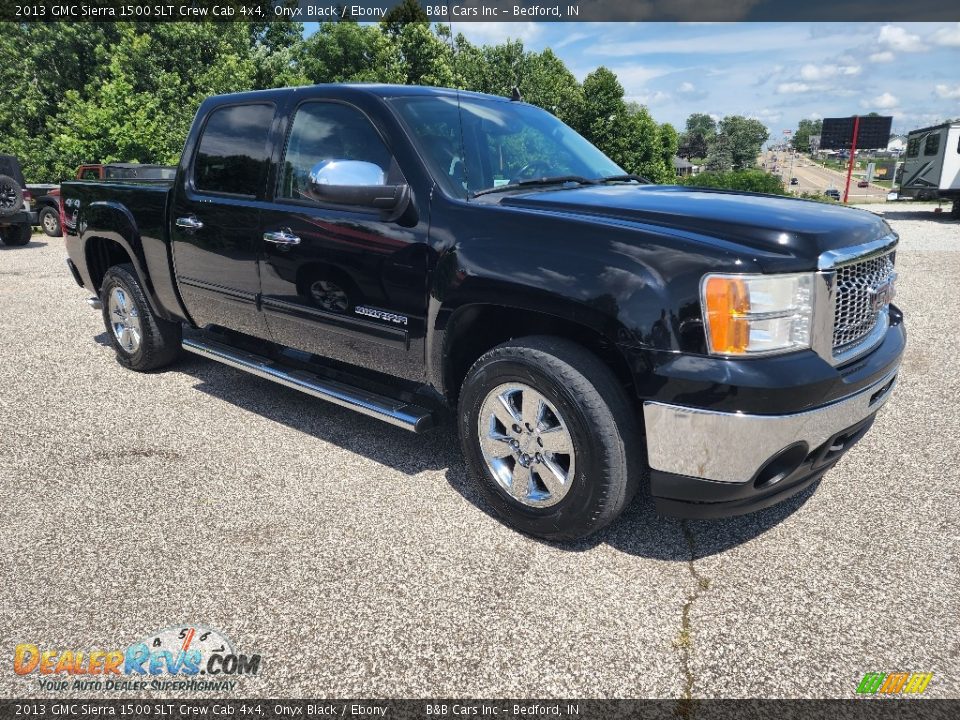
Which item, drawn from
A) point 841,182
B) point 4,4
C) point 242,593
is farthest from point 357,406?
point 841,182

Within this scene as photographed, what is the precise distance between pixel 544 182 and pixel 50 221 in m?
14.9

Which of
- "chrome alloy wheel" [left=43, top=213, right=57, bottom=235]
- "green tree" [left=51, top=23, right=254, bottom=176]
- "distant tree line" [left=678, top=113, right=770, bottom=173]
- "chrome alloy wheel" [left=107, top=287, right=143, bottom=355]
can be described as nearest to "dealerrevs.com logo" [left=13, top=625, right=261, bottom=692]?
"chrome alloy wheel" [left=107, top=287, right=143, bottom=355]

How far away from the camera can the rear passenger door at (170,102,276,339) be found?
400 cm

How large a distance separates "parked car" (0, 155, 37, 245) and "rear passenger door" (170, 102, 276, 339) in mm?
10553

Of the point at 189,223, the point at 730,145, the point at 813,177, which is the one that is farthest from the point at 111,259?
the point at 813,177

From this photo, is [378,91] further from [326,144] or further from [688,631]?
[688,631]

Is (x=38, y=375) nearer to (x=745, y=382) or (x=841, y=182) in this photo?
(x=745, y=382)

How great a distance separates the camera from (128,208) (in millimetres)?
4891

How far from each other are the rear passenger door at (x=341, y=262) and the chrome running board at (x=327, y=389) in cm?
15

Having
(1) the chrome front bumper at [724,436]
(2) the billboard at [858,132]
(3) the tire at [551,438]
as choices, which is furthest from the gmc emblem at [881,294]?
(2) the billboard at [858,132]

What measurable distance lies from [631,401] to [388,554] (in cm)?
121

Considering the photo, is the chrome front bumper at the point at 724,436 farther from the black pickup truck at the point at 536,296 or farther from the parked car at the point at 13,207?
the parked car at the point at 13,207

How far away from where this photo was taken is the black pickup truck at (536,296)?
2514 millimetres

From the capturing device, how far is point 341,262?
3.53 metres
